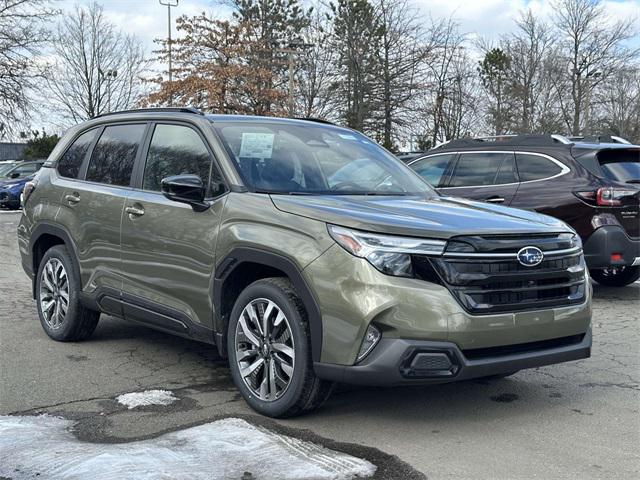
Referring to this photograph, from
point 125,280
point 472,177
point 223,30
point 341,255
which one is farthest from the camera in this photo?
point 223,30

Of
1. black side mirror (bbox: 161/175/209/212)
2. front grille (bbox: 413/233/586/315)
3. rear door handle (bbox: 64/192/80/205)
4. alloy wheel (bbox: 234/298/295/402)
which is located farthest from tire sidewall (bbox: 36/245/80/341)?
front grille (bbox: 413/233/586/315)

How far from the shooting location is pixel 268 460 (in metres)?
3.49

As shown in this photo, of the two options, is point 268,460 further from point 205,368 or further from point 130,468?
point 205,368

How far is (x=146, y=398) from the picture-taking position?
4582mm

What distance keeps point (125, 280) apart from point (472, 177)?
515 centimetres

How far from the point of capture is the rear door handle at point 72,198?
19.1 ft

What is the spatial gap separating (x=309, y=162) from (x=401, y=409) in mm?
1690

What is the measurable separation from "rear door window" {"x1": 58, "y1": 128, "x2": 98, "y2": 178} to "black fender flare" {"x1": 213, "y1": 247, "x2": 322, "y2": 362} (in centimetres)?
223

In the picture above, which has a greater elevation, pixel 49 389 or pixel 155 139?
pixel 155 139

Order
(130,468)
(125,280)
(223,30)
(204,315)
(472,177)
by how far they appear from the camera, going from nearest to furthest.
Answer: (130,468) < (204,315) < (125,280) < (472,177) < (223,30)

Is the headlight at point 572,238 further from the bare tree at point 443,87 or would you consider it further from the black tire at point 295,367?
the bare tree at point 443,87

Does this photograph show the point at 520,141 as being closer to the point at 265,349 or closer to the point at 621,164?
the point at 621,164

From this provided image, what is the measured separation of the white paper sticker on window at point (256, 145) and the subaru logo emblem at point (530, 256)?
1766mm

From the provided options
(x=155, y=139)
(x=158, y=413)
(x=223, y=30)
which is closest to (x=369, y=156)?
(x=155, y=139)
